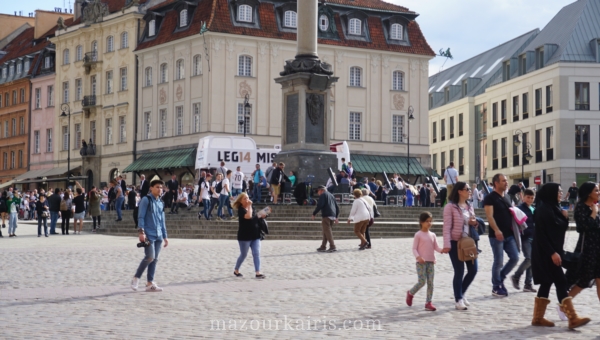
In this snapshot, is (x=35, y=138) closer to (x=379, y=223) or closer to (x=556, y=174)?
(x=556, y=174)

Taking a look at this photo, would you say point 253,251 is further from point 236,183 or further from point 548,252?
point 236,183

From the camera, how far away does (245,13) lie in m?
68.1

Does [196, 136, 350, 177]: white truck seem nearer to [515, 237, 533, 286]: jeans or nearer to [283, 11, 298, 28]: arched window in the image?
[283, 11, 298, 28]: arched window

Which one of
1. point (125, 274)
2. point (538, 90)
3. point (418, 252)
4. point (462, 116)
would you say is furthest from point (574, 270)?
point (462, 116)

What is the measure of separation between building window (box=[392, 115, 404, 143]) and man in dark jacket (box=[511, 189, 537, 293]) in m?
54.4

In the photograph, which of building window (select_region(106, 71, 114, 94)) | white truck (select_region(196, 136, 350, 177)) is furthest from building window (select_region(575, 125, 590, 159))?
building window (select_region(106, 71, 114, 94))

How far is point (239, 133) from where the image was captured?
6744cm

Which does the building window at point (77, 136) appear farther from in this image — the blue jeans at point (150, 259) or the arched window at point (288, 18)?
the blue jeans at point (150, 259)

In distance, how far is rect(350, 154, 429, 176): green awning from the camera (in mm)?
69250

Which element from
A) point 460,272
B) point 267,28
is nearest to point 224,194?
point 460,272

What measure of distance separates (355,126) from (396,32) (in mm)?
7107

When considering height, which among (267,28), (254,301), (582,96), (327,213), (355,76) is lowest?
(254,301)

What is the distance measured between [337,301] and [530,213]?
3.92 meters

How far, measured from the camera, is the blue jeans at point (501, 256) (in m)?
16.6
